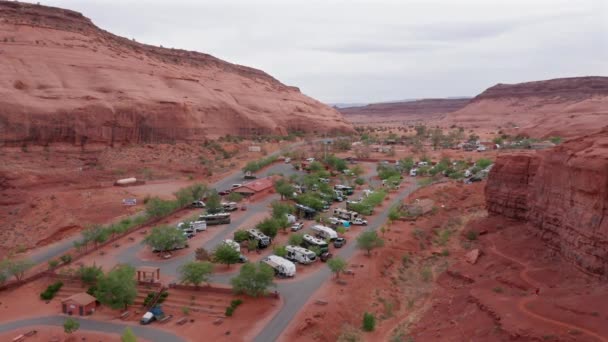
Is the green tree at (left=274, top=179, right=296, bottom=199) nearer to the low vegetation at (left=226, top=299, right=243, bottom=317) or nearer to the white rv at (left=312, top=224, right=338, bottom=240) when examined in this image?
the white rv at (left=312, top=224, right=338, bottom=240)

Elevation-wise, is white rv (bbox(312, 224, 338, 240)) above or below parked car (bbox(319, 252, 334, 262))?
above

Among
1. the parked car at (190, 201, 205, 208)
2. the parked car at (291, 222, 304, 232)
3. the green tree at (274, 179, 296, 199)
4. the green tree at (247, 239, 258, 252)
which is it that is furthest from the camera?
the green tree at (274, 179, 296, 199)

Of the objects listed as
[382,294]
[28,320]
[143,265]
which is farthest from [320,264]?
[28,320]

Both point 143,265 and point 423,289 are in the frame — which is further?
point 143,265

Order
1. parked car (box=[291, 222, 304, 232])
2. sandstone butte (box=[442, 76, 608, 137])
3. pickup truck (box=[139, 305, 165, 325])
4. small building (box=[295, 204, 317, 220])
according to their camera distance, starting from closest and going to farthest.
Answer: pickup truck (box=[139, 305, 165, 325]), parked car (box=[291, 222, 304, 232]), small building (box=[295, 204, 317, 220]), sandstone butte (box=[442, 76, 608, 137])

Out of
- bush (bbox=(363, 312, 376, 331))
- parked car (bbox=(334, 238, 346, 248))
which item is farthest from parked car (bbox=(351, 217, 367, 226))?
bush (bbox=(363, 312, 376, 331))

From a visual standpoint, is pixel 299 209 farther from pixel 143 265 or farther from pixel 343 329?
pixel 343 329

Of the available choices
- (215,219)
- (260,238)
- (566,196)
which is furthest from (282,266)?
(566,196)
